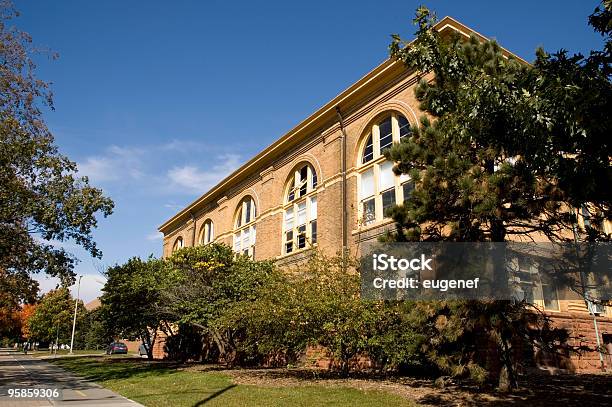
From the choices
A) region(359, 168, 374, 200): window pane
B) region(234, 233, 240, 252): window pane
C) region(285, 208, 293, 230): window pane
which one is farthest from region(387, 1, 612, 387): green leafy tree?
region(234, 233, 240, 252): window pane

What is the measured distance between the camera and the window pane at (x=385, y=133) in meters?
20.8

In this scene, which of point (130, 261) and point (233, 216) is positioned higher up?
point (233, 216)

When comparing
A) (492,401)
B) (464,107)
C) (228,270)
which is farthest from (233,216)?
(464,107)

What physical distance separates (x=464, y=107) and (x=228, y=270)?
51.2 ft

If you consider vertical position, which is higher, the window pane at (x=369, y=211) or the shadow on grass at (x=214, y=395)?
the window pane at (x=369, y=211)

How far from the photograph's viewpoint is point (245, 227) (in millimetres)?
31453

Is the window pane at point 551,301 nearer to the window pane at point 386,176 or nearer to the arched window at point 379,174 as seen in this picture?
the arched window at point 379,174

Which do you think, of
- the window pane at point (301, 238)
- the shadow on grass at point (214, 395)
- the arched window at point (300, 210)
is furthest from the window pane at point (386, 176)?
the shadow on grass at point (214, 395)

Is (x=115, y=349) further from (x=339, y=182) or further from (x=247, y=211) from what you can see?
(x=339, y=182)

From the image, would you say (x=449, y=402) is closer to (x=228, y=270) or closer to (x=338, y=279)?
(x=338, y=279)

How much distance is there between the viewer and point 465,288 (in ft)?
35.0

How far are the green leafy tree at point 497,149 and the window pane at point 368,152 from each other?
993 cm

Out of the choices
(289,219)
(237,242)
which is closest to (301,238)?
(289,219)

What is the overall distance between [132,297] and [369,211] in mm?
12789
